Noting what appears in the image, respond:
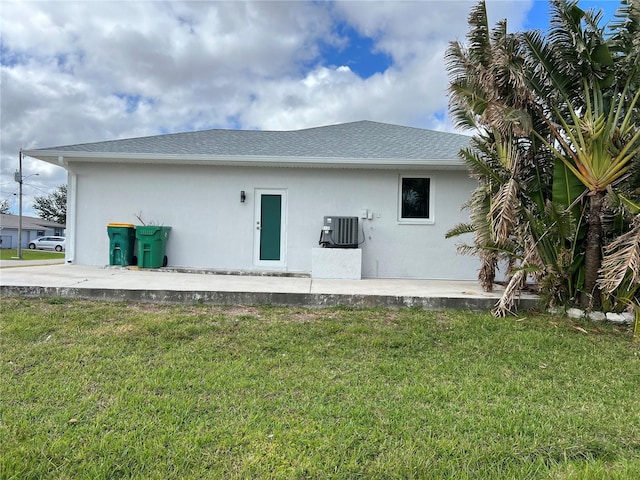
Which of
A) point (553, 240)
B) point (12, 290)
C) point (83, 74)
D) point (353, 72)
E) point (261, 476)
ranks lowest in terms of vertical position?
point (261, 476)

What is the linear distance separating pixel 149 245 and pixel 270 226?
8.91 feet

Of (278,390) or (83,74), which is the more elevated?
(83,74)

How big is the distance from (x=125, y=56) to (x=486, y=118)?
1234 centimetres

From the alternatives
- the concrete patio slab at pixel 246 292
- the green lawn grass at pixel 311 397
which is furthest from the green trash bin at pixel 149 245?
the green lawn grass at pixel 311 397

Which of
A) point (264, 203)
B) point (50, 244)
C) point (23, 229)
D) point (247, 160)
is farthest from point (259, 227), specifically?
point (23, 229)

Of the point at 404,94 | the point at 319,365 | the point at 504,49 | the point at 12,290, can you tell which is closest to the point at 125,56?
the point at 12,290

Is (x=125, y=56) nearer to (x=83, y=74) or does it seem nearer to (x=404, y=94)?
(x=83, y=74)

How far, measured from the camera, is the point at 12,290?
19.8 ft

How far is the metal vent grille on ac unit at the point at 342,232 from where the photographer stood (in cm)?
819

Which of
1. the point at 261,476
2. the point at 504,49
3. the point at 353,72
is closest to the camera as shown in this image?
the point at 261,476

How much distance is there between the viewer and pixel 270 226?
893 cm

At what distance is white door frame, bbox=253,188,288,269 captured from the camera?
887cm

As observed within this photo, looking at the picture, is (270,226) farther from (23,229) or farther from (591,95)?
(23,229)

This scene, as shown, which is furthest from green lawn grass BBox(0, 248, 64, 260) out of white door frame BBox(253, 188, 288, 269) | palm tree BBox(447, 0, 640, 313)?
palm tree BBox(447, 0, 640, 313)
